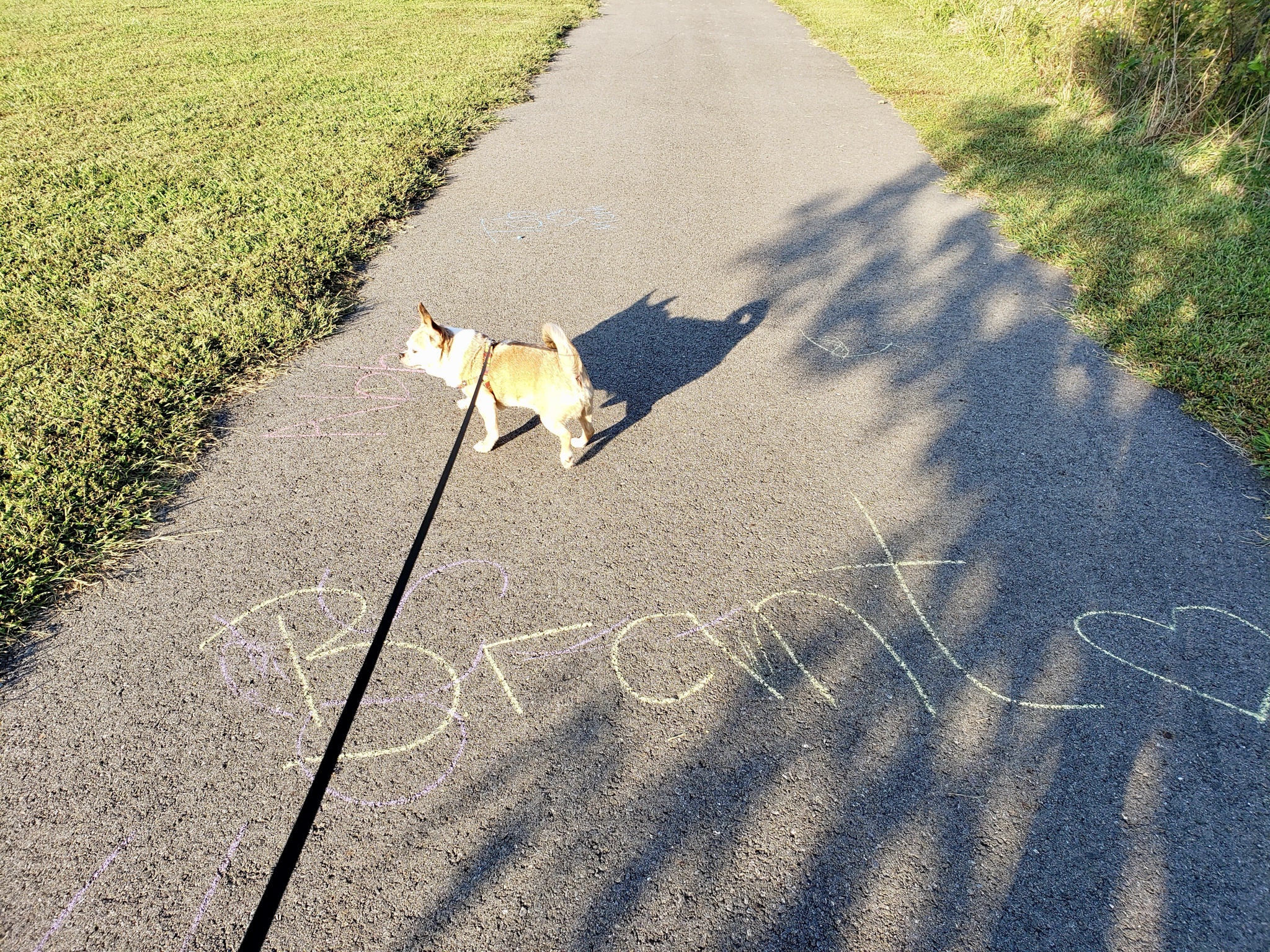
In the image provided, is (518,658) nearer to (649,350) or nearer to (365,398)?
(365,398)

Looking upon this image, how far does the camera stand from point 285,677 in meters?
2.70

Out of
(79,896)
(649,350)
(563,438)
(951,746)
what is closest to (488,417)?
(563,438)

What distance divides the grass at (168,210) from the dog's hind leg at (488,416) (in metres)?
1.57

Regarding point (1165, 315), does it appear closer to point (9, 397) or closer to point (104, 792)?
point (104, 792)

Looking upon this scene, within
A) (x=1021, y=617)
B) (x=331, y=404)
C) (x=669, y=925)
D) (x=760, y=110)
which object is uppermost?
(x=760, y=110)

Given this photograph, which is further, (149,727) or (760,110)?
(760,110)

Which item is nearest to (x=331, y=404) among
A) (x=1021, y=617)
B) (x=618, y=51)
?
(x=1021, y=617)

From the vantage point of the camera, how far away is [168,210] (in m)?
6.22

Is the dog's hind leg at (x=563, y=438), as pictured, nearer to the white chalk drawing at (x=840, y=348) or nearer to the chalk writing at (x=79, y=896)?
the white chalk drawing at (x=840, y=348)

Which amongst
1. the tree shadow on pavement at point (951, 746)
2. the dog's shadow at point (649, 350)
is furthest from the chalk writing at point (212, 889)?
the dog's shadow at point (649, 350)

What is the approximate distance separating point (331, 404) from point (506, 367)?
1285 millimetres

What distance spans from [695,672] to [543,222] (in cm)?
509

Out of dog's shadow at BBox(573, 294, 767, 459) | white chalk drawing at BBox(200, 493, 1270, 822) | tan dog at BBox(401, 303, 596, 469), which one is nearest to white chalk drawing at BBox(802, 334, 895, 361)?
dog's shadow at BBox(573, 294, 767, 459)

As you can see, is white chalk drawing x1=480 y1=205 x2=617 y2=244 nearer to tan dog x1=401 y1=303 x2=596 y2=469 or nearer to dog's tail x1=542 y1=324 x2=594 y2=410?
tan dog x1=401 y1=303 x2=596 y2=469
